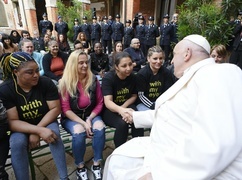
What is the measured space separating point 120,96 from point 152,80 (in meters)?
0.61

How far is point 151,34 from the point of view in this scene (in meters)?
8.82

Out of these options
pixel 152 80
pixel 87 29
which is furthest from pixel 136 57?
pixel 87 29

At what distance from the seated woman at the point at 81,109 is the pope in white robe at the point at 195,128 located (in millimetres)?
680

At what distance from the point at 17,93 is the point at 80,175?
119 cm

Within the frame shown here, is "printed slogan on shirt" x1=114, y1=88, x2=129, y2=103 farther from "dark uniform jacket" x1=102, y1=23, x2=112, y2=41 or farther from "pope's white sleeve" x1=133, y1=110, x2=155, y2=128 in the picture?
"dark uniform jacket" x1=102, y1=23, x2=112, y2=41

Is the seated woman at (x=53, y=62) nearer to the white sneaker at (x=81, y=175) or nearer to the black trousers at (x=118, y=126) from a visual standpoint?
the black trousers at (x=118, y=126)

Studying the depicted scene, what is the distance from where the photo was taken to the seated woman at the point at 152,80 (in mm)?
2875

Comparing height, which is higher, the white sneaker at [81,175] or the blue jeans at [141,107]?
the blue jeans at [141,107]

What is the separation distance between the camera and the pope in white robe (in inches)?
39.9

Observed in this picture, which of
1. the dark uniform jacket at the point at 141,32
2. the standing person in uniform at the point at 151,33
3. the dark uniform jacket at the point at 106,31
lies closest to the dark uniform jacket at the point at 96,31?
the dark uniform jacket at the point at 106,31

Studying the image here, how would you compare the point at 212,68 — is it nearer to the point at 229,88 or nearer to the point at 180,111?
the point at 229,88

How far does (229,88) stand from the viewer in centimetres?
108

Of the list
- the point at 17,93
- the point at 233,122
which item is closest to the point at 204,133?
the point at 233,122

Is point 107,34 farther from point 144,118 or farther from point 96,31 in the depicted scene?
point 144,118
